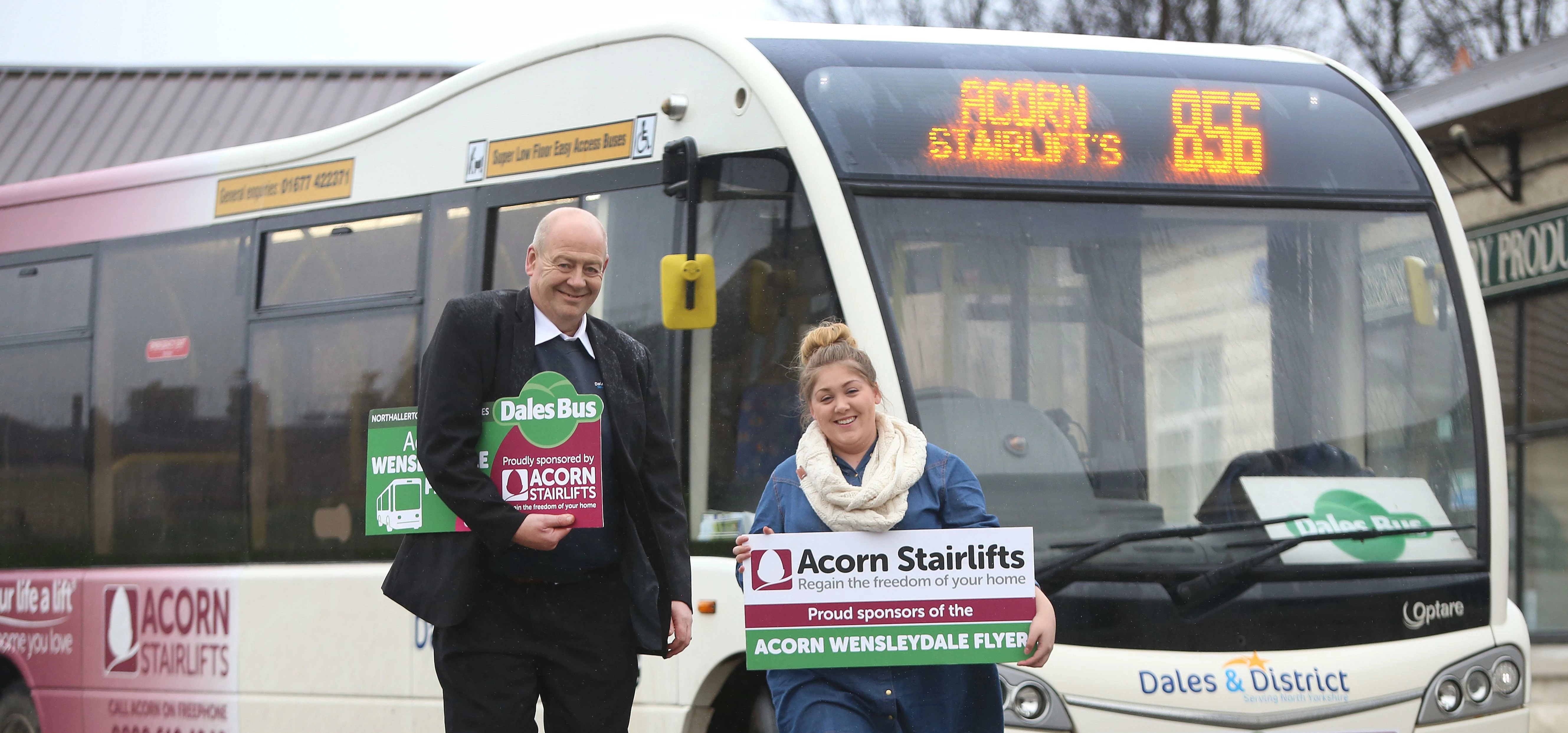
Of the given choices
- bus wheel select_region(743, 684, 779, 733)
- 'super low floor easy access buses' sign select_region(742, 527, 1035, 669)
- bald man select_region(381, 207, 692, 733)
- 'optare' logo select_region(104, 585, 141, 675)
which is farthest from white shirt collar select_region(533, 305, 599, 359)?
'optare' logo select_region(104, 585, 141, 675)

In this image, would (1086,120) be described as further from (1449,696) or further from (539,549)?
(539,549)

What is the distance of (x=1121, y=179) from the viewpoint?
565 cm

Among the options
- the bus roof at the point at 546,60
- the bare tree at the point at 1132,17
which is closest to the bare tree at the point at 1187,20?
the bare tree at the point at 1132,17

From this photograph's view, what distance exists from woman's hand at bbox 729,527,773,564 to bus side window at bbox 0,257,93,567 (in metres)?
5.30

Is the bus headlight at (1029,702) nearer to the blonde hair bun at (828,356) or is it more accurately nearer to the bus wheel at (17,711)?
the blonde hair bun at (828,356)

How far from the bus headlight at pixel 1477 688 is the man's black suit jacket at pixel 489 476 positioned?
2578 mm

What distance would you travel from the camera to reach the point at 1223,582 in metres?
5.16

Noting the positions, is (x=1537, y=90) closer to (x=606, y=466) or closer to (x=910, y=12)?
(x=606, y=466)

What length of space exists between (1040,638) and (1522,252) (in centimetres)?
852

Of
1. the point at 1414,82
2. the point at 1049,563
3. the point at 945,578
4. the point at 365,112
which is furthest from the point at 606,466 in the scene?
the point at 1414,82

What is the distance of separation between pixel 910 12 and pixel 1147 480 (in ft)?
76.2

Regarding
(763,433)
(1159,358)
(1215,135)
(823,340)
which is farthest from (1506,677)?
(823,340)

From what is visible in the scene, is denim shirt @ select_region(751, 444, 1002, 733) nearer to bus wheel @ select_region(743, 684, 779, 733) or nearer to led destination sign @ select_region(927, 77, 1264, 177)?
bus wheel @ select_region(743, 684, 779, 733)

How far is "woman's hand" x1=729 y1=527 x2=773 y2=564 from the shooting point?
149 inches
